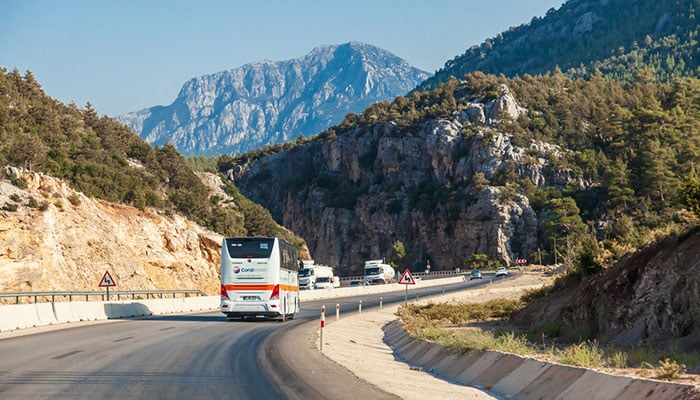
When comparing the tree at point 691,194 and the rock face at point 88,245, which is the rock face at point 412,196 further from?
the tree at point 691,194

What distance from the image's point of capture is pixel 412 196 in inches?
6393

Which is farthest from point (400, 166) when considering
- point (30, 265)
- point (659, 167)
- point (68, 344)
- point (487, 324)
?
point (68, 344)

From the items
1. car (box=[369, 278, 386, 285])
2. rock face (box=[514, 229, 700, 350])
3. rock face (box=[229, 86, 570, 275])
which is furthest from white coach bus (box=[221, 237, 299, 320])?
rock face (box=[229, 86, 570, 275])

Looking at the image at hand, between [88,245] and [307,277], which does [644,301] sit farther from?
[307,277]

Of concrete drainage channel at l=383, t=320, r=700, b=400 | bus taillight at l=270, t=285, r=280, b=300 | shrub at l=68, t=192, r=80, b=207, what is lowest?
concrete drainage channel at l=383, t=320, r=700, b=400

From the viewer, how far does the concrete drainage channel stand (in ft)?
29.5

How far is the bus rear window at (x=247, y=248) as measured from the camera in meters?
34.1

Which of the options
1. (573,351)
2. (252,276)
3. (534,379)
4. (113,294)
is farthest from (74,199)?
(534,379)

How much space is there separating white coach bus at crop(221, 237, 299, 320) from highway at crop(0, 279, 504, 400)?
7340 mm

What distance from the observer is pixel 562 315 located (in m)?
23.8

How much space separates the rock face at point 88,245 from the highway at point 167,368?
2090 centimetres

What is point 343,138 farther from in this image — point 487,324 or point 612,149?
point 487,324

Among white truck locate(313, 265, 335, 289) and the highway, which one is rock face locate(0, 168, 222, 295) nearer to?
the highway

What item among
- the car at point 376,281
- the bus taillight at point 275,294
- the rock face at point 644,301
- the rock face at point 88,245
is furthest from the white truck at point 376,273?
the rock face at point 644,301
